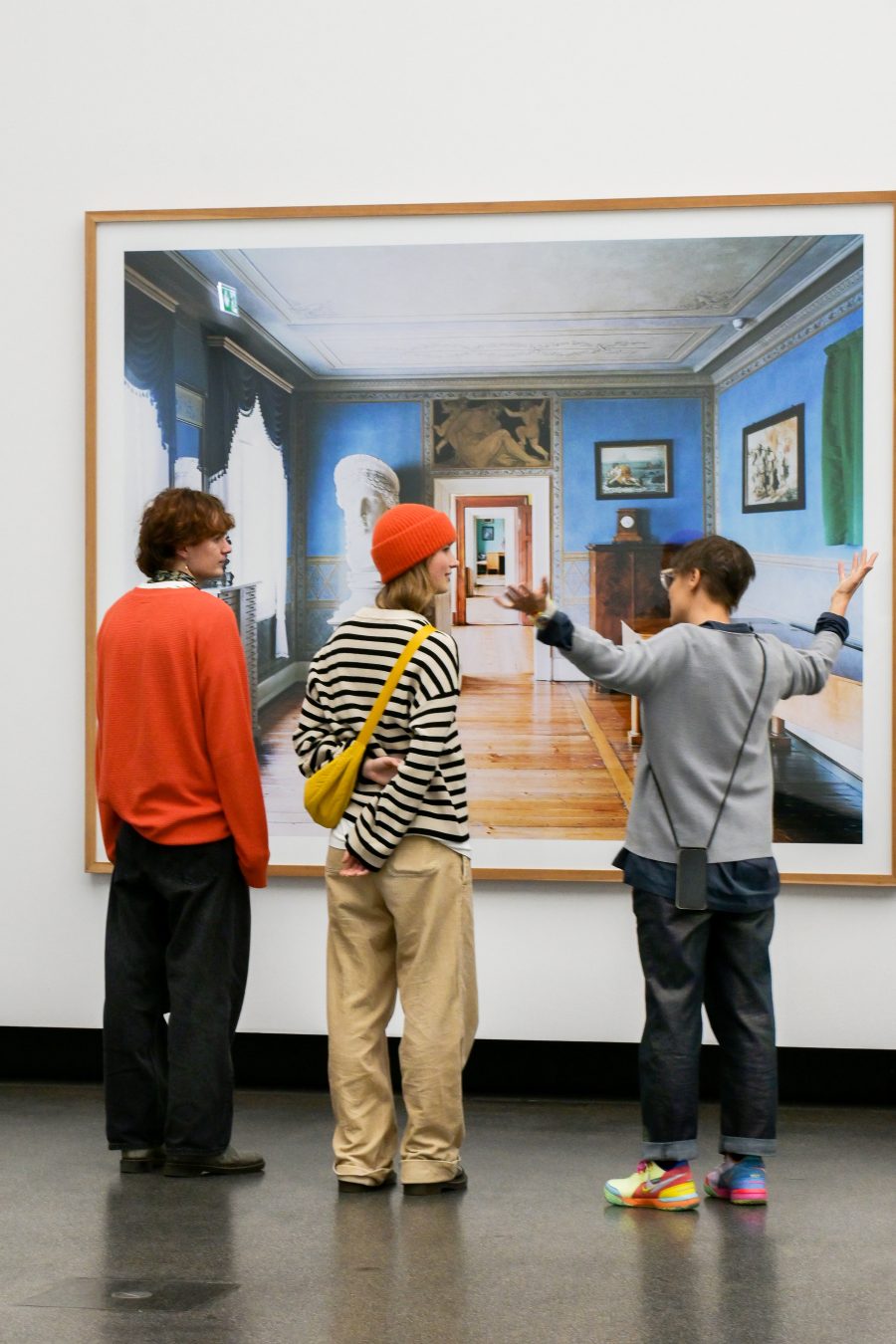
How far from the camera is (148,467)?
183 inches

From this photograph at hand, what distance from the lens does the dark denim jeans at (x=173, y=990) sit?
12.4 ft

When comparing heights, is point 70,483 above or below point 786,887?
above

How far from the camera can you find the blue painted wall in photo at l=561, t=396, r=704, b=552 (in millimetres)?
4473

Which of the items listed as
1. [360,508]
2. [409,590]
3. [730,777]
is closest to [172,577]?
[409,590]

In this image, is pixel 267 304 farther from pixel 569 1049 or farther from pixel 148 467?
pixel 569 1049

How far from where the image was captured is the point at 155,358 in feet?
15.3

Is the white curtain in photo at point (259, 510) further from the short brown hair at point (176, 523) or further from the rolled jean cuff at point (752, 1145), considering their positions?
the rolled jean cuff at point (752, 1145)

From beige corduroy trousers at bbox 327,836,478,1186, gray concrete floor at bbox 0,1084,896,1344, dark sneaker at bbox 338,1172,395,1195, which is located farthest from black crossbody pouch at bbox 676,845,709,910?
dark sneaker at bbox 338,1172,395,1195

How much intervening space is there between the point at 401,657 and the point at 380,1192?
4.60 feet

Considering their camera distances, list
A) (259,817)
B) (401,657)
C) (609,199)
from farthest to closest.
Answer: (609,199) < (259,817) < (401,657)

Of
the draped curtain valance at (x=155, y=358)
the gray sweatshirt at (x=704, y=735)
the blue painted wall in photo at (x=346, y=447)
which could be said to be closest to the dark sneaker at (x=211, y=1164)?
the gray sweatshirt at (x=704, y=735)

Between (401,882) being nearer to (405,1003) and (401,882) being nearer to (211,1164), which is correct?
(405,1003)

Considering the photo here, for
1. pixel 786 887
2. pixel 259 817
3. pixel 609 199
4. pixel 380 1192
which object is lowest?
pixel 380 1192

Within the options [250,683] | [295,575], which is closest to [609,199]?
[295,575]
